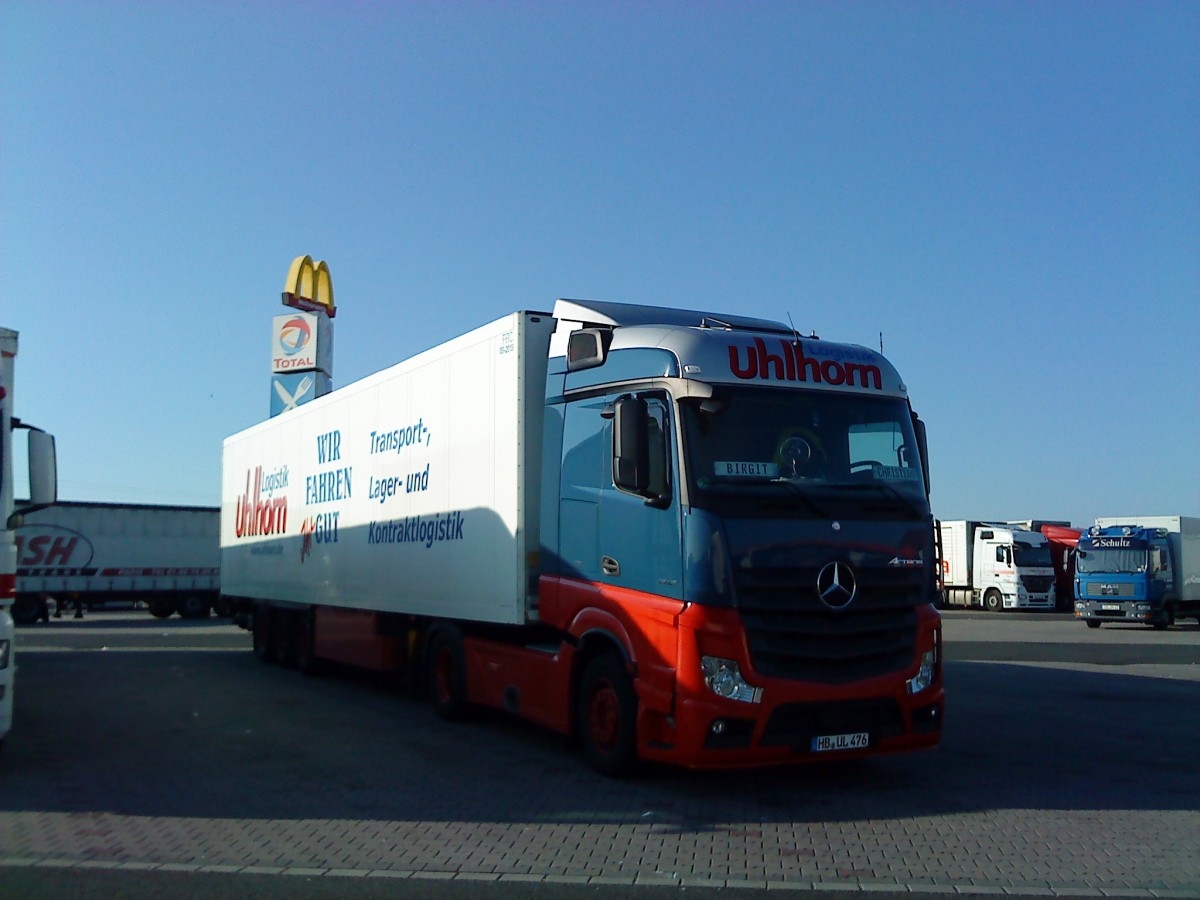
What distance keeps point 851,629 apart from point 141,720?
7.81 m

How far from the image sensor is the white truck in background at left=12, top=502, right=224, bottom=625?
120ft

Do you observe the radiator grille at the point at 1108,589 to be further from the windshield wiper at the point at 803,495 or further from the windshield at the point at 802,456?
the windshield wiper at the point at 803,495

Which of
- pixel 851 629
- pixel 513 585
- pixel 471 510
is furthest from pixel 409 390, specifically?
pixel 851 629

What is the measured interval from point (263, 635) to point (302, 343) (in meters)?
21.5

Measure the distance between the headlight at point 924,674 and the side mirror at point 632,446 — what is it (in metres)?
2.44

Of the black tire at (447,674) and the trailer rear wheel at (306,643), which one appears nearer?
the black tire at (447,674)

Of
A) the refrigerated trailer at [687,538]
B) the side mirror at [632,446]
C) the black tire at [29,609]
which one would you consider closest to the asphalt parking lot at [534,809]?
the refrigerated trailer at [687,538]

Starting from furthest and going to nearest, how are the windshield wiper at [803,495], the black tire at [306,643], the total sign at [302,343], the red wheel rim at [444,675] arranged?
the total sign at [302,343] < the black tire at [306,643] < the red wheel rim at [444,675] < the windshield wiper at [803,495]

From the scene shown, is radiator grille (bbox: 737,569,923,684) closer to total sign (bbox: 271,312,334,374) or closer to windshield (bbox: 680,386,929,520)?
windshield (bbox: 680,386,929,520)

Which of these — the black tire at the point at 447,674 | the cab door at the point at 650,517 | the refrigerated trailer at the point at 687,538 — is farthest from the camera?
the black tire at the point at 447,674

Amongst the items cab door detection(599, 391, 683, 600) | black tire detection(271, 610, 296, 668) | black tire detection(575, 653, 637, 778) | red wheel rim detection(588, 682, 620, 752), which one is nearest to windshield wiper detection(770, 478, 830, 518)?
cab door detection(599, 391, 683, 600)

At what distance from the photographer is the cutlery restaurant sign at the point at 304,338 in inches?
1512

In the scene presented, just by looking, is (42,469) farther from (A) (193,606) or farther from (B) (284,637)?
(A) (193,606)

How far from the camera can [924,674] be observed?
841 centimetres
